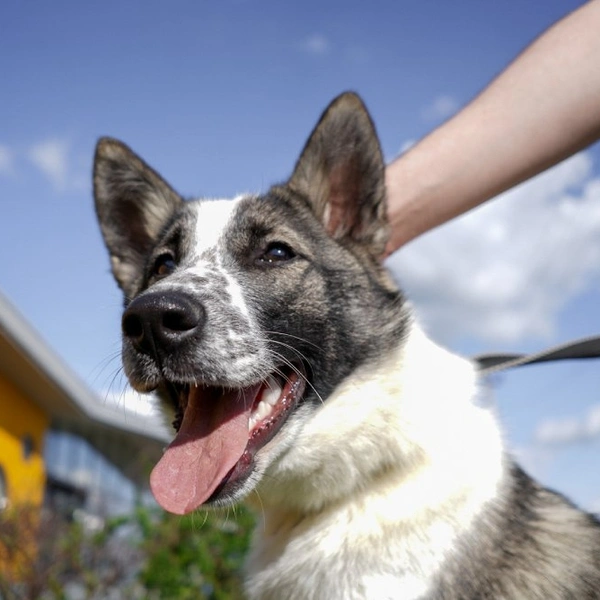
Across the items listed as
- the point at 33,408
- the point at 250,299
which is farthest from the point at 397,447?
the point at 33,408

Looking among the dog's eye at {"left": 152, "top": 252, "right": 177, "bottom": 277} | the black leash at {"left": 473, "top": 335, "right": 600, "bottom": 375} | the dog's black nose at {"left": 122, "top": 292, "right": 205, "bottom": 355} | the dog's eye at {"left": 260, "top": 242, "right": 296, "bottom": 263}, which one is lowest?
the black leash at {"left": 473, "top": 335, "right": 600, "bottom": 375}

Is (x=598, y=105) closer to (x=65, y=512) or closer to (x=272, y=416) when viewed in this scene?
(x=272, y=416)

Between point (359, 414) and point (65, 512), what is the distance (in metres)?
11.1

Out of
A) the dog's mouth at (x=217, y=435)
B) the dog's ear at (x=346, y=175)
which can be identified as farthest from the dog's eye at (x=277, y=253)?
the dog's mouth at (x=217, y=435)

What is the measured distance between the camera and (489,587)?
130 inches

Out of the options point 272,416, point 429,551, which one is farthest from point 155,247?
point 429,551

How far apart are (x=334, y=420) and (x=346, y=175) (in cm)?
136

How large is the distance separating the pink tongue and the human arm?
1368mm

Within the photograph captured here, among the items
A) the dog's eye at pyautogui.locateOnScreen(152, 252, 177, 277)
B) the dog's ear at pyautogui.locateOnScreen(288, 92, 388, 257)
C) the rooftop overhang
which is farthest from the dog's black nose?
the rooftop overhang

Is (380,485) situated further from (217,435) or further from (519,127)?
(519,127)

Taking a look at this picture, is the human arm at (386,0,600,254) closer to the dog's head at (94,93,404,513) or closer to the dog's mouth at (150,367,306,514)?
the dog's head at (94,93,404,513)

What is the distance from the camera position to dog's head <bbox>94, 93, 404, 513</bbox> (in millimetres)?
3580

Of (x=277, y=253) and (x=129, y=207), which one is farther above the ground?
(x=129, y=207)

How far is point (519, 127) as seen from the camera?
3889 millimetres
